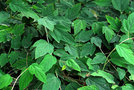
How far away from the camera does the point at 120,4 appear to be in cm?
119

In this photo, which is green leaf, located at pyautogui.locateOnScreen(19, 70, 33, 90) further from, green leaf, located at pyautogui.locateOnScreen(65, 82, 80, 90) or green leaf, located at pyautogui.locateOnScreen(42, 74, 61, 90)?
green leaf, located at pyautogui.locateOnScreen(65, 82, 80, 90)

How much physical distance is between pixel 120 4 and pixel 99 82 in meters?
0.61

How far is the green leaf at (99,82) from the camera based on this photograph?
90 centimetres

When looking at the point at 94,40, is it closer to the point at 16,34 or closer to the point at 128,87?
the point at 128,87

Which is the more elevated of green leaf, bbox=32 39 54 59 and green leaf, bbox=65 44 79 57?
green leaf, bbox=32 39 54 59

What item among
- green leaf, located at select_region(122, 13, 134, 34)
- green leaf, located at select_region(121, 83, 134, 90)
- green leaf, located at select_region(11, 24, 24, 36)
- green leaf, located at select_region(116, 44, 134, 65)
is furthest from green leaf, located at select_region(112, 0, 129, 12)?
green leaf, located at select_region(11, 24, 24, 36)

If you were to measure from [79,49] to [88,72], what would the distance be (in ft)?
0.57

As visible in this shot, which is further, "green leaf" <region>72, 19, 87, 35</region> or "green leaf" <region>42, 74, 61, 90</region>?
"green leaf" <region>72, 19, 87, 35</region>

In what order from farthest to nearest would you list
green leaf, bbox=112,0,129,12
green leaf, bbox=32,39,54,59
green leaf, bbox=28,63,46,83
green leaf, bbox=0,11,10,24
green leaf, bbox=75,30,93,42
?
green leaf, bbox=112,0,129,12, green leaf, bbox=75,30,93,42, green leaf, bbox=0,11,10,24, green leaf, bbox=32,39,54,59, green leaf, bbox=28,63,46,83

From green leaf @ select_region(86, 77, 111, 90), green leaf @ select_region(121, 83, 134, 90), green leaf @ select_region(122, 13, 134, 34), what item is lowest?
green leaf @ select_region(121, 83, 134, 90)

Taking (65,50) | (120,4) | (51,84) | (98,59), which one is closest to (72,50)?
(65,50)

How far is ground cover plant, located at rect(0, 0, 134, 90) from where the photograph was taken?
862mm

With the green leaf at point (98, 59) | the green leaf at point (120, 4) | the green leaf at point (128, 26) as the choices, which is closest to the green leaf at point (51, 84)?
the green leaf at point (98, 59)

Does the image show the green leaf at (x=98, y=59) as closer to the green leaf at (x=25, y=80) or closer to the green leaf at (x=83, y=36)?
the green leaf at (x=83, y=36)
